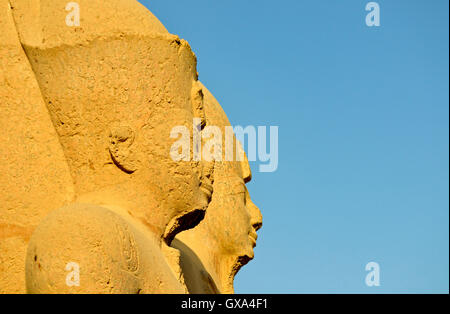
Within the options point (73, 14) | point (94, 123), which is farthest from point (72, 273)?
point (73, 14)

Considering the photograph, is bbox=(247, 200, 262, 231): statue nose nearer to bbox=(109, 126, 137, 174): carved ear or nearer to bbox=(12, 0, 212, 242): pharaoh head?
bbox=(12, 0, 212, 242): pharaoh head

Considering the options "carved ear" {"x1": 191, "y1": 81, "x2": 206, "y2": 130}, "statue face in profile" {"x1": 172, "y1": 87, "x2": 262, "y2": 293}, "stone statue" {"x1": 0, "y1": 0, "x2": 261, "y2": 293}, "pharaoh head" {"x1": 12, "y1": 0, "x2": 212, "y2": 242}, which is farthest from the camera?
"statue face in profile" {"x1": 172, "y1": 87, "x2": 262, "y2": 293}

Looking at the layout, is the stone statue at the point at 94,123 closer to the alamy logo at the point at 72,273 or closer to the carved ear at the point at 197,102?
the carved ear at the point at 197,102

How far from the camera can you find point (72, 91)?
259 inches

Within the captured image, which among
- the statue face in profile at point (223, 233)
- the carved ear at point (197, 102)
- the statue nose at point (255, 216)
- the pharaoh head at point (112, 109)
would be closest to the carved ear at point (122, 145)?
the pharaoh head at point (112, 109)

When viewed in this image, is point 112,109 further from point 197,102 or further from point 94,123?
point 197,102

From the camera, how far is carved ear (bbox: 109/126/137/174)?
6.56m

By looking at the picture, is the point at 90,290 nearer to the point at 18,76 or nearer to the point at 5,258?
the point at 5,258

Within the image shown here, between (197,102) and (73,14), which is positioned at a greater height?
(73,14)

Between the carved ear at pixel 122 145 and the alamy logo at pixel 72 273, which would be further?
the carved ear at pixel 122 145

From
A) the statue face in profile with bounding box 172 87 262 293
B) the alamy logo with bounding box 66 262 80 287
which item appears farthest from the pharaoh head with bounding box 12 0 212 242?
the statue face in profile with bounding box 172 87 262 293

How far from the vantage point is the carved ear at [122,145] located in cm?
656

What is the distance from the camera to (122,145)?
6.56 meters
